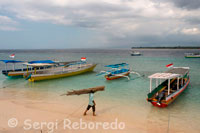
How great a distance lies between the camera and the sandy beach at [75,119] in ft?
23.5

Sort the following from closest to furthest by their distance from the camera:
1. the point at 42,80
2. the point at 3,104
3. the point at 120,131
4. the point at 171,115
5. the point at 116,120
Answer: the point at 120,131, the point at 116,120, the point at 171,115, the point at 3,104, the point at 42,80

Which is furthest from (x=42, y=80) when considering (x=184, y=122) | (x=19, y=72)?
(x=184, y=122)

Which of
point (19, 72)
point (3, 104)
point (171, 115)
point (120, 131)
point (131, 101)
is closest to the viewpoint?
point (120, 131)

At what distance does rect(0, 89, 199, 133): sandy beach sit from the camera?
7.17 metres

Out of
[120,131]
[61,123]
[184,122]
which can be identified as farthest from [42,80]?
[184,122]

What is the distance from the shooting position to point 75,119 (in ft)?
26.9

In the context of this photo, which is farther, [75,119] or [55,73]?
[55,73]

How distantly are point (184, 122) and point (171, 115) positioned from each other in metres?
0.88

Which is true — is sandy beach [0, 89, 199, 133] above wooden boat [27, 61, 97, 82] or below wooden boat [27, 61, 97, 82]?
below

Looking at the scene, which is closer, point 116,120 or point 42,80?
point 116,120

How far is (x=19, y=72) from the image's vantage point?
22.8 metres

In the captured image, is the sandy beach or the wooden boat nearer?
the sandy beach

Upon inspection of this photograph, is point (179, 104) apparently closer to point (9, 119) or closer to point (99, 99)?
point (99, 99)

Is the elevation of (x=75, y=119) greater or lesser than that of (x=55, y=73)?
lesser
